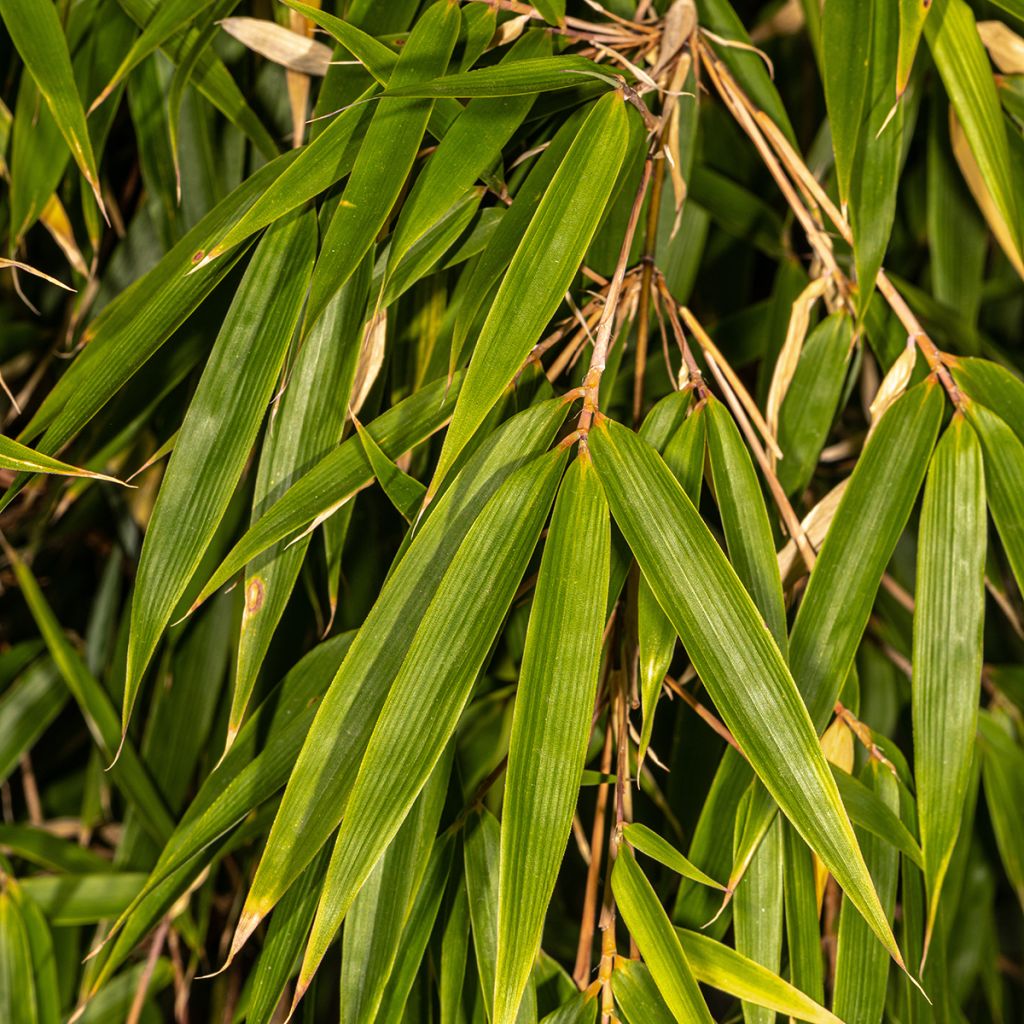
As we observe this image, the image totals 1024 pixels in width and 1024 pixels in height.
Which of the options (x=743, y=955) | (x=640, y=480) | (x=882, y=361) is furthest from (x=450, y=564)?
(x=882, y=361)

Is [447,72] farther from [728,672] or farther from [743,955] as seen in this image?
[743,955]

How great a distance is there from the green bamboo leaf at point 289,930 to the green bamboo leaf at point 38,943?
0.85ft

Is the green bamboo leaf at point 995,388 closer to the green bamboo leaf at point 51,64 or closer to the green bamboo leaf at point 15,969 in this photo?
the green bamboo leaf at point 51,64

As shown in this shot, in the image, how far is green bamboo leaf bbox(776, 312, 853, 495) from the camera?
0.63m

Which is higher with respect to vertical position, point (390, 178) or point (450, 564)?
point (390, 178)

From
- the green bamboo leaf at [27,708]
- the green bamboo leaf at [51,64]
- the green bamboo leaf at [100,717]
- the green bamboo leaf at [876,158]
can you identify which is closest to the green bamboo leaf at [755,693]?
the green bamboo leaf at [876,158]

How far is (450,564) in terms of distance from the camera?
403 mm

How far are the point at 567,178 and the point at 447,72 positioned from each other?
0.10 metres

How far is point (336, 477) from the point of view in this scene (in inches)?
Result: 18.2

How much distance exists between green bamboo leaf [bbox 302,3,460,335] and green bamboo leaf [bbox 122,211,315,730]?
27 millimetres

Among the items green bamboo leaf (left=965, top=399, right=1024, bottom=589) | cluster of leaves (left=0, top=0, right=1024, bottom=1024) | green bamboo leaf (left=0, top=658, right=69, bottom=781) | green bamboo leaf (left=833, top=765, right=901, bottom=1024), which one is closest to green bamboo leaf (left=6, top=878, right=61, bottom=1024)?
cluster of leaves (left=0, top=0, right=1024, bottom=1024)

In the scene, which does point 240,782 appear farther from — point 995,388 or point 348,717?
point 995,388

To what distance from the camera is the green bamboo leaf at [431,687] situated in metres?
0.38

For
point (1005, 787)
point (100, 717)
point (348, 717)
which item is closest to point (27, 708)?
point (100, 717)
